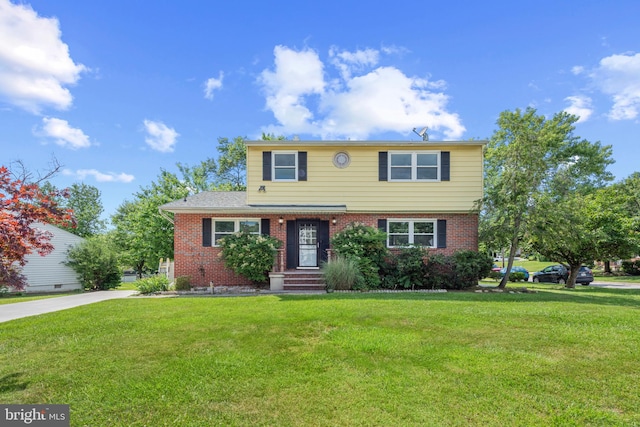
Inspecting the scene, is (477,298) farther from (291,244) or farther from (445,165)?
(291,244)

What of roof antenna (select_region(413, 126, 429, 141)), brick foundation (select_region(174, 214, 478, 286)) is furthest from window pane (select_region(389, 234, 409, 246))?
roof antenna (select_region(413, 126, 429, 141))

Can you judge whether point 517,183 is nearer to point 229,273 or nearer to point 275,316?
point 275,316

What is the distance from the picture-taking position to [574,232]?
1199 centimetres

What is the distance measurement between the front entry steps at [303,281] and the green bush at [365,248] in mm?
1242

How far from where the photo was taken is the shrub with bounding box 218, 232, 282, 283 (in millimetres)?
12219

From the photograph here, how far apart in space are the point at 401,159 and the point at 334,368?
36.3 feet

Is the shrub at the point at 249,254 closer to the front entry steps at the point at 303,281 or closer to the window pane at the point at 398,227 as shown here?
the front entry steps at the point at 303,281

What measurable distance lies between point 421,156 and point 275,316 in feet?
32.0

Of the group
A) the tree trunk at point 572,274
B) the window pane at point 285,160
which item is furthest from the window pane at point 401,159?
the tree trunk at point 572,274

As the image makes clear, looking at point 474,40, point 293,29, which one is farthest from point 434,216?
→ point 293,29

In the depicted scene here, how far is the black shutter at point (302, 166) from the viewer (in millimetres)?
13883

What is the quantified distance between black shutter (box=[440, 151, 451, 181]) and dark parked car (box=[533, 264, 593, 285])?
533 inches

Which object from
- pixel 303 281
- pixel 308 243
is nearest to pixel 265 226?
pixel 308 243

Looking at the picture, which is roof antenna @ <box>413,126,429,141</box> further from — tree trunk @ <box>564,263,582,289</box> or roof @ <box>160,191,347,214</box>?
tree trunk @ <box>564,263,582,289</box>
